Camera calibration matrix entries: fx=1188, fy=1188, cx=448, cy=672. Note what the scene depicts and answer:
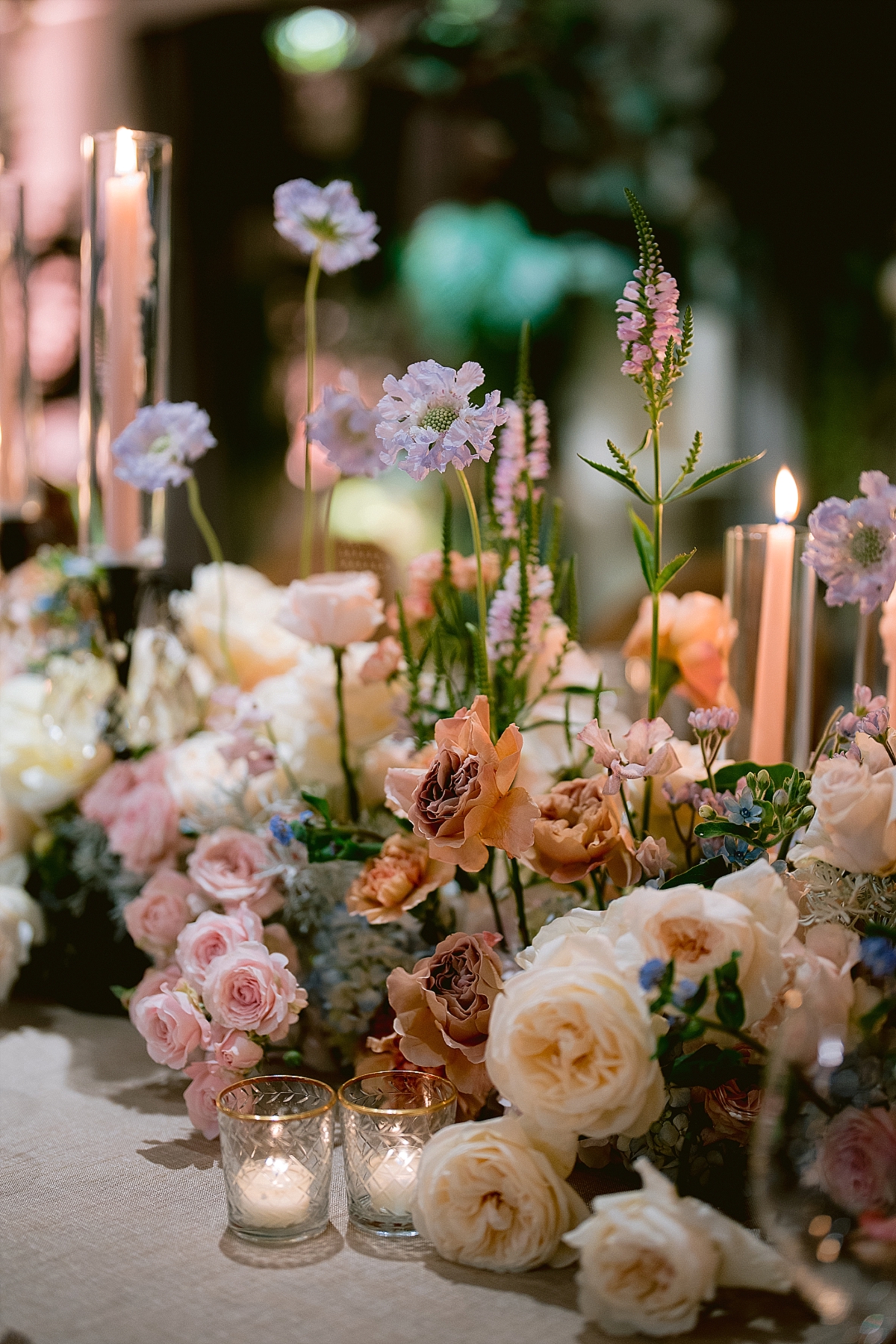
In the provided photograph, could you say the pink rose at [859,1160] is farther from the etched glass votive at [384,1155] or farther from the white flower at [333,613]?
the white flower at [333,613]

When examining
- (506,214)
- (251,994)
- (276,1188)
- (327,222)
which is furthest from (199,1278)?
(506,214)

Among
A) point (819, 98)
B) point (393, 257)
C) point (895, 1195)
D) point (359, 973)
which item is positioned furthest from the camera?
point (393, 257)

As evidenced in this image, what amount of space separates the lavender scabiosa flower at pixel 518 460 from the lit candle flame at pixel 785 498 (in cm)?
16

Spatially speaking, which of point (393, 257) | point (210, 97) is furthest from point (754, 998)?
point (210, 97)

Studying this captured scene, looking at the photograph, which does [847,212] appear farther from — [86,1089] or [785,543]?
[86,1089]

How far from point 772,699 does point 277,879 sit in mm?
342

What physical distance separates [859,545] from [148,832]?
1.70ft

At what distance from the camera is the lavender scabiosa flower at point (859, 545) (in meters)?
0.56

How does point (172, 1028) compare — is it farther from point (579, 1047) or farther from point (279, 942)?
point (579, 1047)

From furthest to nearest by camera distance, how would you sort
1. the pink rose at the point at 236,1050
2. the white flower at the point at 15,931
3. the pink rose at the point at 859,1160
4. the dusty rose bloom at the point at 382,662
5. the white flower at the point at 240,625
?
the white flower at the point at 240,625 < the white flower at the point at 15,931 < the dusty rose bloom at the point at 382,662 < the pink rose at the point at 236,1050 < the pink rose at the point at 859,1160

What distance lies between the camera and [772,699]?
0.77 meters

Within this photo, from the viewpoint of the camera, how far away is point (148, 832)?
0.84 metres

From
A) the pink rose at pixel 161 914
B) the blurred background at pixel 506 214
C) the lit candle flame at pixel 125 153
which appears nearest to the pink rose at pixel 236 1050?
the pink rose at pixel 161 914

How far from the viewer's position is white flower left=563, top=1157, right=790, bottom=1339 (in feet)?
1.58
